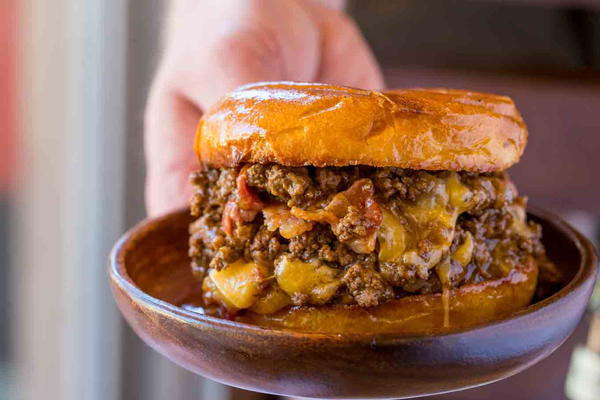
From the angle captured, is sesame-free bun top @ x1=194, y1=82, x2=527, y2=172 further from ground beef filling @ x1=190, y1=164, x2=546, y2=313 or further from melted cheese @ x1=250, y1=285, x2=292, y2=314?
melted cheese @ x1=250, y1=285, x2=292, y2=314

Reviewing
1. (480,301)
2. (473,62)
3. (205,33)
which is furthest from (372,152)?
(473,62)

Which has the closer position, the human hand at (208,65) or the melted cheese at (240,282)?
the melted cheese at (240,282)

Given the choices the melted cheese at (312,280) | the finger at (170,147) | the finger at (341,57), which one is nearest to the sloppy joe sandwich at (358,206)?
the melted cheese at (312,280)

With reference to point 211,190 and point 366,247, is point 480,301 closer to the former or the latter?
point 366,247

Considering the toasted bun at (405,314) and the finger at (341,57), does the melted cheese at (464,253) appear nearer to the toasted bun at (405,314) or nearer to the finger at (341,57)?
the toasted bun at (405,314)

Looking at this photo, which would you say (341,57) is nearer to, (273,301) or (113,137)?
(113,137)

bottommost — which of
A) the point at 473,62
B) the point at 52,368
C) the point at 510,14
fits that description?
the point at 52,368

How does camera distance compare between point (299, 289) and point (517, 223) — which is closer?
point (299, 289)
